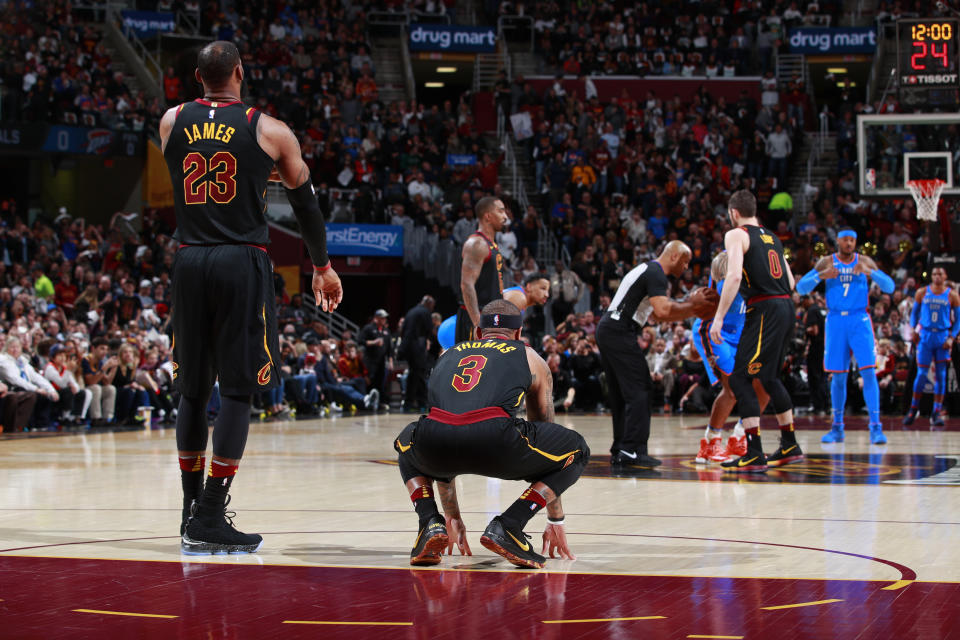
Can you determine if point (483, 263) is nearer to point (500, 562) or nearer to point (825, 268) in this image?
point (500, 562)

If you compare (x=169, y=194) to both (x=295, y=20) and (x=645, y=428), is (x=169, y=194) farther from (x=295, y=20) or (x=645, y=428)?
(x=645, y=428)

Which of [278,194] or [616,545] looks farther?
A: [278,194]

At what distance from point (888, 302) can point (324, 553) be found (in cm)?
1774

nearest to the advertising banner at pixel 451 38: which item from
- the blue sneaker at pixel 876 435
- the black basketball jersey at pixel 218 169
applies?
the blue sneaker at pixel 876 435

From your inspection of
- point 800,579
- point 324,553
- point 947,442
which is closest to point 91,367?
point 947,442

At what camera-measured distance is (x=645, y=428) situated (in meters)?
10.1

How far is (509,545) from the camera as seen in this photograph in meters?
5.33

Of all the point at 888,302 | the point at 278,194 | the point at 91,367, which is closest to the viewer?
the point at 91,367

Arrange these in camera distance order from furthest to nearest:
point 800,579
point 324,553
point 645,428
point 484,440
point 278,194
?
point 278,194, point 645,428, point 324,553, point 484,440, point 800,579

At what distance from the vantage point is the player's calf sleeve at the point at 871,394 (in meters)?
12.9

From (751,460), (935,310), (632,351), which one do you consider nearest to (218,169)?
(632,351)

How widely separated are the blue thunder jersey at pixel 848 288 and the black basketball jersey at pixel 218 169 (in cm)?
845

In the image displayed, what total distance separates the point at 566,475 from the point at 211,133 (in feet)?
7.36

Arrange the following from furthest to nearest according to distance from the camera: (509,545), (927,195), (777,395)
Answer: (927,195) < (777,395) < (509,545)
